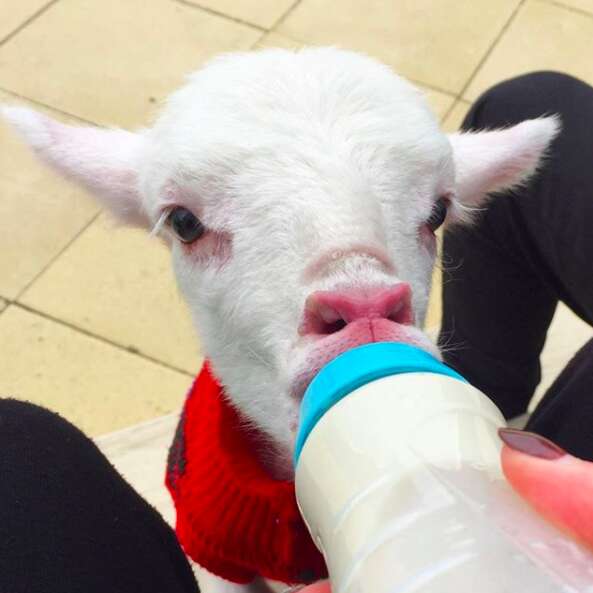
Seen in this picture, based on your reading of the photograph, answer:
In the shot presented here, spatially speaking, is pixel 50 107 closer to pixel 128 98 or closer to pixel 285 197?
pixel 128 98

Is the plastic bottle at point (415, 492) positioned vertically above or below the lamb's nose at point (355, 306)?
above

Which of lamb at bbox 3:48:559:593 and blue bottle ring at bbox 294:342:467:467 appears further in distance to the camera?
lamb at bbox 3:48:559:593

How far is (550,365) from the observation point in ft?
7.03

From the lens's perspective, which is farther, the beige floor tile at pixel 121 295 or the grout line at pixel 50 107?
the grout line at pixel 50 107

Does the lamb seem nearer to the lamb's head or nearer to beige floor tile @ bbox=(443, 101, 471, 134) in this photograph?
the lamb's head

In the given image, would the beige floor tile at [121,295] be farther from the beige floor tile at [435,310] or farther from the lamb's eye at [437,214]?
the lamb's eye at [437,214]

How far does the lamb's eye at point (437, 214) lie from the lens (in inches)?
42.4

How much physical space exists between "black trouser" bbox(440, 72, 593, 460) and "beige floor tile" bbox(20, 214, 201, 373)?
2.48ft

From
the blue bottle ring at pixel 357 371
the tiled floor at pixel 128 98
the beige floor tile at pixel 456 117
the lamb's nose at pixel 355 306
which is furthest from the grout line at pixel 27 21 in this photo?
the blue bottle ring at pixel 357 371

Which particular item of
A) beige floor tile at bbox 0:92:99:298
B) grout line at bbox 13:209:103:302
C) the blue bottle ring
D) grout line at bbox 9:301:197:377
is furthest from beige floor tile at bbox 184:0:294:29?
the blue bottle ring

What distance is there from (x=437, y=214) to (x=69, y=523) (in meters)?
0.63

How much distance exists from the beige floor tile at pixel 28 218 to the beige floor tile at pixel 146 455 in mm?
623

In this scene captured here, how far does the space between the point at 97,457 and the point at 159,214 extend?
14.2 inches

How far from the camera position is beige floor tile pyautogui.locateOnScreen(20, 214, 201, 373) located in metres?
2.19
